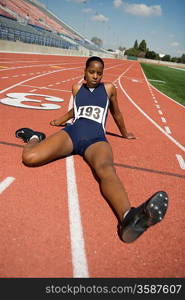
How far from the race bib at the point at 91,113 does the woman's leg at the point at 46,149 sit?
0.49 meters

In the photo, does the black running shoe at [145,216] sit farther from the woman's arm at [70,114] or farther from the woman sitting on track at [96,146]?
the woman's arm at [70,114]

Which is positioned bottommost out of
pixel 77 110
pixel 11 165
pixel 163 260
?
pixel 163 260

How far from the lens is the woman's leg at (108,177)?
285 cm

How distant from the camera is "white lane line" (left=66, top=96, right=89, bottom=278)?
235 centimetres

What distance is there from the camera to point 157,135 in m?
6.99

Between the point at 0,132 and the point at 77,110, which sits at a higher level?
the point at 77,110

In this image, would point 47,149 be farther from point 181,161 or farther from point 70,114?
point 181,161

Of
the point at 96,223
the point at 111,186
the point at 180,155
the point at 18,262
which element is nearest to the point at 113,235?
the point at 96,223

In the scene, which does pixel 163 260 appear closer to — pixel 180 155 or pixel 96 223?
pixel 96 223

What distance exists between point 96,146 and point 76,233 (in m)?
1.48

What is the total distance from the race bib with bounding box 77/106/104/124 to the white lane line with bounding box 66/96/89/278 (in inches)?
37.4

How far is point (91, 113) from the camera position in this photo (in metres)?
4.42

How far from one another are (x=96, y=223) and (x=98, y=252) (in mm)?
455

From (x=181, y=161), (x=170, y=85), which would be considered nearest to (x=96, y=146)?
(x=181, y=161)
